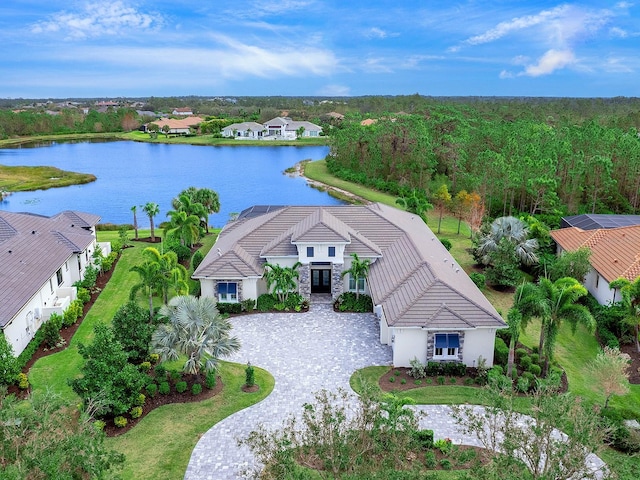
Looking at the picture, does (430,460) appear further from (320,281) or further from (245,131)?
(245,131)

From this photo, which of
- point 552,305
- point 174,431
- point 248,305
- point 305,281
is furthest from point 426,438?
point 248,305

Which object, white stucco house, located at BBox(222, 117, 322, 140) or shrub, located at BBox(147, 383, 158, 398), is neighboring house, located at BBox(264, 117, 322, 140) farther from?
shrub, located at BBox(147, 383, 158, 398)

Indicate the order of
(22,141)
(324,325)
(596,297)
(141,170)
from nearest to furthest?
(324,325), (596,297), (141,170), (22,141)

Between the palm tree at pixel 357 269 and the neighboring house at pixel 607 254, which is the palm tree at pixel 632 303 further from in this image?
the palm tree at pixel 357 269

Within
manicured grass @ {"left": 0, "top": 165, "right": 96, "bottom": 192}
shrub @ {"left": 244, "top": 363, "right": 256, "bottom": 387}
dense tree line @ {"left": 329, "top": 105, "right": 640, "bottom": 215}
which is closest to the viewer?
shrub @ {"left": 244, "top": 363, "right": 256, "bottom": 387}

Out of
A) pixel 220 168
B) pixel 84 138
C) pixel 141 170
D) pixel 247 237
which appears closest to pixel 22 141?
pixel 84 138

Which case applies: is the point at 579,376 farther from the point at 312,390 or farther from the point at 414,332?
the point at 312,390

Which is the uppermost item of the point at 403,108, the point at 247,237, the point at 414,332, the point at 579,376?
the point at 403,108

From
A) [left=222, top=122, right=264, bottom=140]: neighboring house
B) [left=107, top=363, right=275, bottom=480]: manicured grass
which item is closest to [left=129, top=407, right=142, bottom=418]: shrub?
[left=107, top=363, right=275, bottom=480]: manicured grass

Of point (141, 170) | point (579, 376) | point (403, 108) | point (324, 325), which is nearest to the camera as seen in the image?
point (579, 376)
